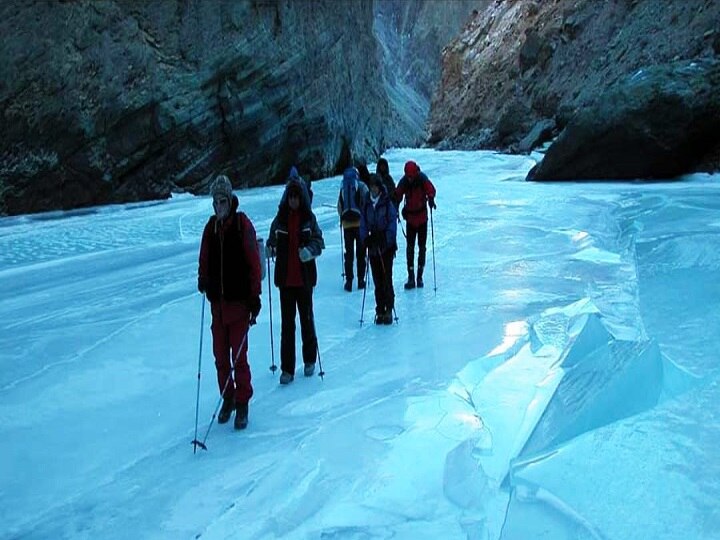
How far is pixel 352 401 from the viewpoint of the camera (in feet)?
15.5

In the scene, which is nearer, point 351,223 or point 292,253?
point 292,253

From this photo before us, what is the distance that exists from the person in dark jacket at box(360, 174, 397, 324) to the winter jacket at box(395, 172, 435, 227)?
29.7 inches

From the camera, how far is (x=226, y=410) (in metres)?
4.46

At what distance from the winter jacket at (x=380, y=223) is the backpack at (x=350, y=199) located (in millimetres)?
1020

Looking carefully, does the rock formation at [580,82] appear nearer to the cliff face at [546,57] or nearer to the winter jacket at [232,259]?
the cliff face at [546,57]

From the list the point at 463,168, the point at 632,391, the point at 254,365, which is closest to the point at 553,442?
the point at 632,391

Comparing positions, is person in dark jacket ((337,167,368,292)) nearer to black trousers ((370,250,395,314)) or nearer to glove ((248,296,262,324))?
black trousers ((370,250,395,314))

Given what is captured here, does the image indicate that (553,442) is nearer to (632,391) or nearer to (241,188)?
(632,391)

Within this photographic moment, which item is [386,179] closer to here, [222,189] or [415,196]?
[415,196]

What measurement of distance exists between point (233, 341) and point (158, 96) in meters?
17.7

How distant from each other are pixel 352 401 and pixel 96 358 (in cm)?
266

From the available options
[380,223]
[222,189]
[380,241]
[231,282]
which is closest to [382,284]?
[380,241]

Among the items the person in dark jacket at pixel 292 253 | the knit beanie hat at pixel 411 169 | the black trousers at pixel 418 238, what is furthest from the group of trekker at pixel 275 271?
the black trousers at pixel 418 238

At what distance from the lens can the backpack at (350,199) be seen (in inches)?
319
